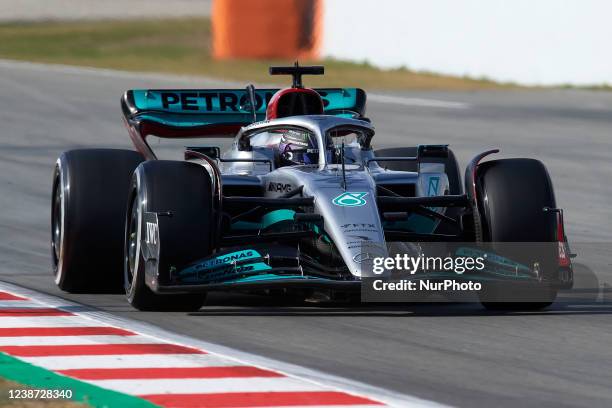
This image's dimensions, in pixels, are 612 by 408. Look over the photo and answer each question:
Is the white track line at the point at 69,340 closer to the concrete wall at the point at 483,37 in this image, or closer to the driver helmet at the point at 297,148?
the driver helmet at the point at 297,148

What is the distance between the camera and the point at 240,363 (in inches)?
302

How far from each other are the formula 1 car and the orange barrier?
28815 mm

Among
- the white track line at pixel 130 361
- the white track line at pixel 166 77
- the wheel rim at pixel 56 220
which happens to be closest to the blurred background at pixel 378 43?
the white track line at pixel 166 77

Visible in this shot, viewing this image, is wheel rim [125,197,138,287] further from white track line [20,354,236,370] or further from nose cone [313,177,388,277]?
white track line [20,354,236,370]

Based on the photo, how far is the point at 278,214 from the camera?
9977mm

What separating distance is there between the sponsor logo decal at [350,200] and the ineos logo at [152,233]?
115 centimetres

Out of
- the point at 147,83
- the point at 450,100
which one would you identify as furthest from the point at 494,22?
the point at 147,83

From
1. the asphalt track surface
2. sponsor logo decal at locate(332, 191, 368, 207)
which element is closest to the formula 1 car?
sponsor logo decal at locate(332, 191, 368, 207)

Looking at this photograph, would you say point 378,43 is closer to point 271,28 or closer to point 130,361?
point 271,28

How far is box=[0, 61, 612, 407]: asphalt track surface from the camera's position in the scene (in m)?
7.33

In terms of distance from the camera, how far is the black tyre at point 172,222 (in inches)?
363

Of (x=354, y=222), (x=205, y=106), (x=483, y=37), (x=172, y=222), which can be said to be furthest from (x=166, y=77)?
(x=354, y=222)

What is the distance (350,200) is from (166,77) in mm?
24775

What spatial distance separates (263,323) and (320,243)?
651 millimetres
